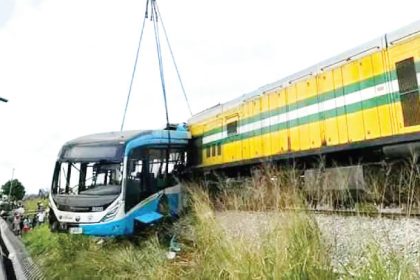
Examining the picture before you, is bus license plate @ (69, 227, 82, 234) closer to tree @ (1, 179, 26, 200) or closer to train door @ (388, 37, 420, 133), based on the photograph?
train door @ (388, 37, 420, 133)

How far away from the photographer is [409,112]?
627cm

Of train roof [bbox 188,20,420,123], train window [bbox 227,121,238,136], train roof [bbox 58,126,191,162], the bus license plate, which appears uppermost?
train roof [bbox 188,20,420,123]

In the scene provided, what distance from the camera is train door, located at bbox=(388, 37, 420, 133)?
20.2 ft

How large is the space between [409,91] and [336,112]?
5.50 feet

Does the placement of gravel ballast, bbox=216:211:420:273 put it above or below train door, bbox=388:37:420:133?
below

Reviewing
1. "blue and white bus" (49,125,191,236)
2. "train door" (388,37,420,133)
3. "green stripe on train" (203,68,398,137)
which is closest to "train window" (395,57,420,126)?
"train door" (388,37,420,133)

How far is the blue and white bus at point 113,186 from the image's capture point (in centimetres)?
877

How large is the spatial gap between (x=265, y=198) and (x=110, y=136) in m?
5.60

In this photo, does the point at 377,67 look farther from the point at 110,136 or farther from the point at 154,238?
the point at 110,136

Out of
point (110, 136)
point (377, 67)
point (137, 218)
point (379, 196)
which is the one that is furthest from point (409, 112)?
point (110, 136)

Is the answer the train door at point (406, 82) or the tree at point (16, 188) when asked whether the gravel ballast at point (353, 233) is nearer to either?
the train door at point (406, 82)

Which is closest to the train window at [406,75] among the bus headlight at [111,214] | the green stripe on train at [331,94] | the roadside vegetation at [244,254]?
the green stripe on train at [331,94]

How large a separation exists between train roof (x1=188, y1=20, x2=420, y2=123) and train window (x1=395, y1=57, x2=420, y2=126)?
19.8 inches

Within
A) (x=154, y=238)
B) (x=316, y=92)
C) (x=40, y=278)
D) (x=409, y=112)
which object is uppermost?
(x=316, y=92)
